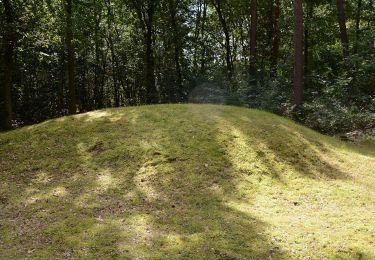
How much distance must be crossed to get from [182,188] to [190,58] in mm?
17420

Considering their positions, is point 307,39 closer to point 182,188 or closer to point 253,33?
point 253,33

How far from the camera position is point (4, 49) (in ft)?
40.4

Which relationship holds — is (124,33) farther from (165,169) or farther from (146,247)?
(146,247)

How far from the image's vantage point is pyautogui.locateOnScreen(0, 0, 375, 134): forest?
13.4 metres

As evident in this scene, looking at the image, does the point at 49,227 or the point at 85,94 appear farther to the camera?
the point at 85,94

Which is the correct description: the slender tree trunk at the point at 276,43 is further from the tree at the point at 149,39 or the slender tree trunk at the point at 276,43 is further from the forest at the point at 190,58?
the tree at the point at 149,39

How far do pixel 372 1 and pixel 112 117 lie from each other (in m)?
18.8

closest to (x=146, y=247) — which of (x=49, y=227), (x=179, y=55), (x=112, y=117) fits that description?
(x=49, y=227)

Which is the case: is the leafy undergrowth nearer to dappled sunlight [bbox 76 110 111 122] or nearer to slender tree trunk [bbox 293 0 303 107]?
dappled sunlight [bbox 76 110 111 122]

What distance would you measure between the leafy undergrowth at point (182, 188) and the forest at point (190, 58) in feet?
12.0

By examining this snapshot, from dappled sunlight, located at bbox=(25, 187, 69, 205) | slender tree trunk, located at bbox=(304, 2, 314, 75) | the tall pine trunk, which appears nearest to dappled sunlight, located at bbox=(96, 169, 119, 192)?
dappled sunlight, located at bbox=(25, 187, 69, 205)

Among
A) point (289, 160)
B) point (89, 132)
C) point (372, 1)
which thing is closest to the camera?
point (289, 160)

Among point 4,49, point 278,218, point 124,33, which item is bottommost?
point 278,218

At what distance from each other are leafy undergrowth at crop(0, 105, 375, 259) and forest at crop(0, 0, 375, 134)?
12.0 feet
